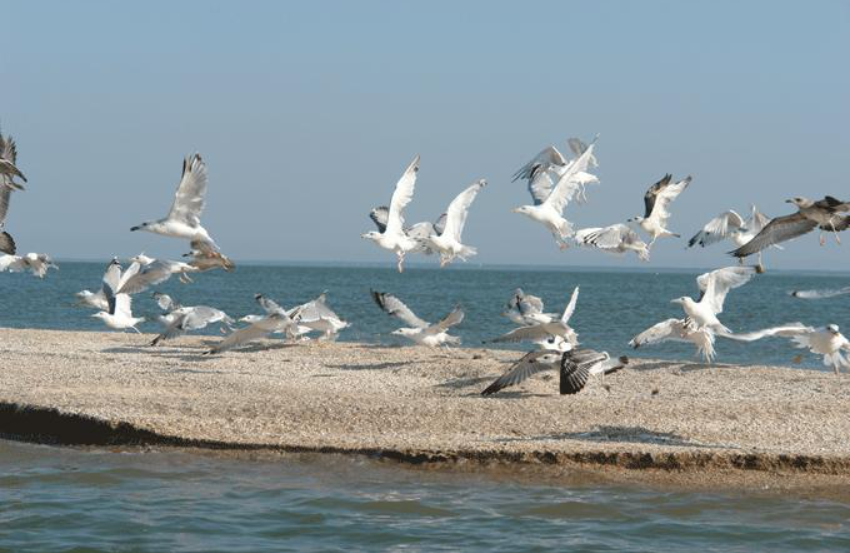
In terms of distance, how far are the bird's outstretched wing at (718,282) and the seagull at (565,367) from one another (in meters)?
2.68

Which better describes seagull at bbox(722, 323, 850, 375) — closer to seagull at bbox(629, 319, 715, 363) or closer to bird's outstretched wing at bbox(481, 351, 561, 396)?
seagull at bbox(629, 319, 715, 363)

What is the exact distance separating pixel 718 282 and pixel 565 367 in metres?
5.29

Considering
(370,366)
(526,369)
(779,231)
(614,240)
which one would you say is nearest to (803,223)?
(779,231)

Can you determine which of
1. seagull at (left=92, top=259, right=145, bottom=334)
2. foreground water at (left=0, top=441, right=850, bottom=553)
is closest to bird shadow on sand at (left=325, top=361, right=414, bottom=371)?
foreground water at (left=0, top=441, right=850, bottom=553)

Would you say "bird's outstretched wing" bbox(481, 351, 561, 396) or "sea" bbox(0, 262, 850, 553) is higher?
"bird's outstretched wing" bbox(481, 351, 561, 396)

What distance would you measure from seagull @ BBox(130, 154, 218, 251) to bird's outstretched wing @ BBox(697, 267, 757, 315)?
636 cm

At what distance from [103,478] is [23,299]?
110 ft

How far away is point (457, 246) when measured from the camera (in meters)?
18.5

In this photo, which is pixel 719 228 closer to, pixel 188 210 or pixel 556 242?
pixel 556 242

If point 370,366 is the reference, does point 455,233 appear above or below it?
above

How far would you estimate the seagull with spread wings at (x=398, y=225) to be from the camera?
57.6 ft

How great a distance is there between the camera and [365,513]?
381 inches

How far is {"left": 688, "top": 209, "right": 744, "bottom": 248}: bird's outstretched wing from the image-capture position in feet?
59.2

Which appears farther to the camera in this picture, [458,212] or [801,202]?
[458,212]
